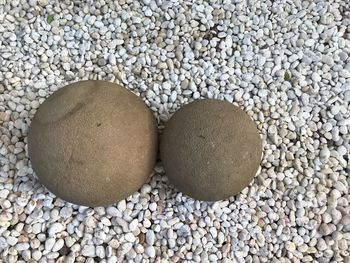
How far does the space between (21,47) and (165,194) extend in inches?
42.9

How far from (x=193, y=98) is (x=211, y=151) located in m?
0.50

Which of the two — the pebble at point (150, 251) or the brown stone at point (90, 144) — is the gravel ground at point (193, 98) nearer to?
the pebble at point (150, 251)

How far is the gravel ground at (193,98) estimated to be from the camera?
2.03 meters

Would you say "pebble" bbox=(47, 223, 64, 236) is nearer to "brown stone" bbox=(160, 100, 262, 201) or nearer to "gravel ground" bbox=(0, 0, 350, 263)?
"gravel ground" bbox=(0, 0, 350, 263)

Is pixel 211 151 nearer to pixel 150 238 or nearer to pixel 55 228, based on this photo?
pixel 150 238

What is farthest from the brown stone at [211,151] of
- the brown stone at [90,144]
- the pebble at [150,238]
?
the pebble at [150,238]

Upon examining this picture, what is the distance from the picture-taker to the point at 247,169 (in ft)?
6.23

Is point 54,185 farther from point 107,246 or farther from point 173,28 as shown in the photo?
point 173,28

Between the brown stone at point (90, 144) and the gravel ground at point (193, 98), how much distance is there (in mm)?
240

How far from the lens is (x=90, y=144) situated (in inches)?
70.7

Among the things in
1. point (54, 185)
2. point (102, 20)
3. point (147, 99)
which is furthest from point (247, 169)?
point (102, 20)

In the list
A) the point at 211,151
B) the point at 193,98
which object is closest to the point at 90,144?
the point at 211,151

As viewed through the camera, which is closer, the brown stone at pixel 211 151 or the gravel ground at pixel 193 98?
the brown stone at pixel 211 151

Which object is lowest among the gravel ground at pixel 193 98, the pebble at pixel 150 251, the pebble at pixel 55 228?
the pebble at pixel 150 251
